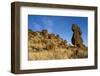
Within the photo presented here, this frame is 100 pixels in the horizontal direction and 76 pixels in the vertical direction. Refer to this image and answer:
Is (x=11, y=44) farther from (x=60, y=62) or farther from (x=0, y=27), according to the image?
(x=60, y=62)

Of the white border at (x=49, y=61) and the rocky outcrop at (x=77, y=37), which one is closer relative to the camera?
the white border at (x=49, y=61)

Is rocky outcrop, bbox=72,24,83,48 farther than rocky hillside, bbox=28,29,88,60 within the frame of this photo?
Yes

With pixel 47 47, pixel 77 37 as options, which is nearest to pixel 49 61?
pixel 47 47

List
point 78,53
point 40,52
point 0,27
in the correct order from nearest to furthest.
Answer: point 0,27
point 40,52
point 78,53

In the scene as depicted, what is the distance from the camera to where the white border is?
6.25ft

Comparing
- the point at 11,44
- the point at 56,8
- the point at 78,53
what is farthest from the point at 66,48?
the point at 11,44

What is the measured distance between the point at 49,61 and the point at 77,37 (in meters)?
0.33

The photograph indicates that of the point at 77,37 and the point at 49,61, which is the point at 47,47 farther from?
the point at 77,37

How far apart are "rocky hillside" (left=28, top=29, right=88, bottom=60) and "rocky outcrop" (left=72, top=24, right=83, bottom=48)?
0.04 meters

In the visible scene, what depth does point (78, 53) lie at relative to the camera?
214 centimetres

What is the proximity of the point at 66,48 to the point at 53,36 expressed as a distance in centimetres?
16

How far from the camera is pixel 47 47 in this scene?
2.01 m

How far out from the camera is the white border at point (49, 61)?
1.91 metres

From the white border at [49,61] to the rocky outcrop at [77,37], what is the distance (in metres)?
0.09
